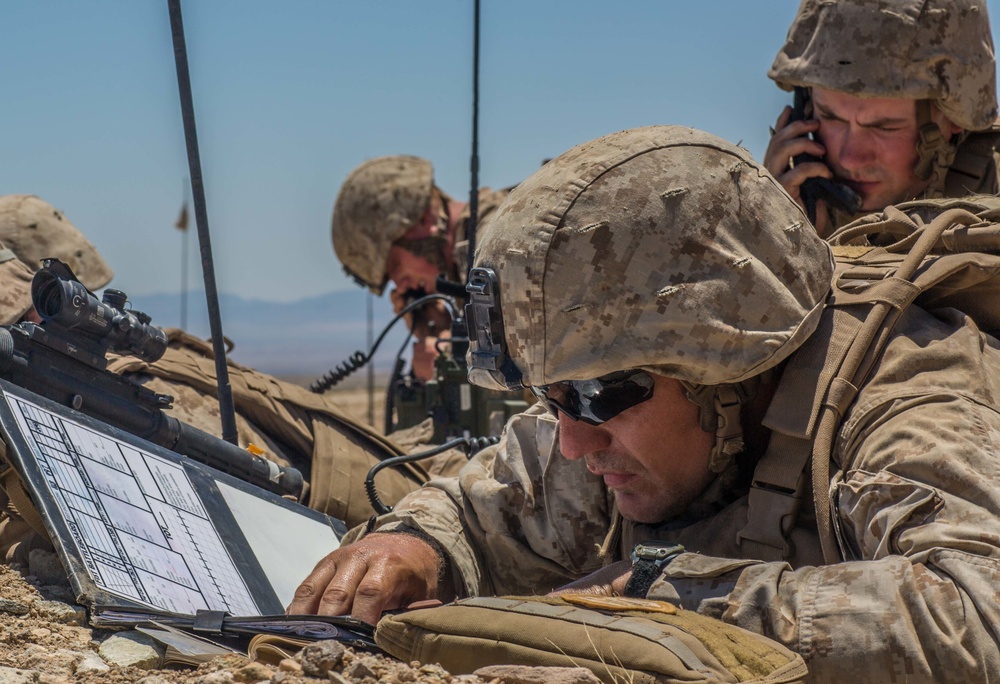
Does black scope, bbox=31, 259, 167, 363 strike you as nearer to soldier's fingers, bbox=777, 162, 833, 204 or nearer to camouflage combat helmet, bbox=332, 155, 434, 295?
soldier's fingers, bbox=777, 162, 833, 204

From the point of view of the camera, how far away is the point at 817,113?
496 cm

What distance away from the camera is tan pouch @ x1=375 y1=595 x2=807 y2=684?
2064 millimetres

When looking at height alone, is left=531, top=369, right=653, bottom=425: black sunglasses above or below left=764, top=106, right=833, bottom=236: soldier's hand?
above

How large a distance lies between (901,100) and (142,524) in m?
3.10

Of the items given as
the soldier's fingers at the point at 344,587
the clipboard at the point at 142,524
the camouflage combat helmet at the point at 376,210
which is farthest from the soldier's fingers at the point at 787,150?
the camouflage combat helmet at the point at 376,210

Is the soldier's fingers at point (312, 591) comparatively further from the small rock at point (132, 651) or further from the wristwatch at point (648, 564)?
the wristwatch at point (648, 564)

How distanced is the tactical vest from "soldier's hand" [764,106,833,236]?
1.75 metres

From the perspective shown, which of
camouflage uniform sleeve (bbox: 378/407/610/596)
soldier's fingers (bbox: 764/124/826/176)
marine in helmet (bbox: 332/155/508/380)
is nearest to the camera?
camouflage uniform sleeve (bbox: 378/407/610/596)

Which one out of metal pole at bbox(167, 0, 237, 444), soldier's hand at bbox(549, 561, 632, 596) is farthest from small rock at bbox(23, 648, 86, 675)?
metal pole at bbox(167, 0, 237, 444)

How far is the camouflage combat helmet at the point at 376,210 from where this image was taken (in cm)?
947

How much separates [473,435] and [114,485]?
4323 millimetres

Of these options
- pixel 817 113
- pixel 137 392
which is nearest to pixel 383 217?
pixel 817 113

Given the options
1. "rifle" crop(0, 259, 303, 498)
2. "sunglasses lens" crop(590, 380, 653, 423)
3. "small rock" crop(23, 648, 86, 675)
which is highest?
"rifle" crop(0, 259, 303, 498)

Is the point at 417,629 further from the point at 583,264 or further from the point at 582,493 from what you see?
the point at 582,493
